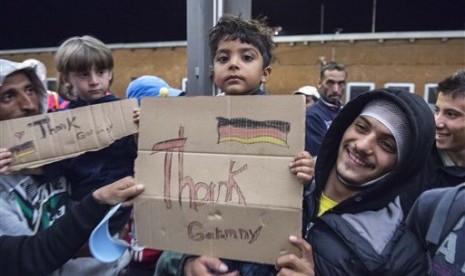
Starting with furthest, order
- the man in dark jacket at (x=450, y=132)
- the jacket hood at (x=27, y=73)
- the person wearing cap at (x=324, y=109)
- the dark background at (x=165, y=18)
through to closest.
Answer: the dark background at (x=165, y=18), the person wearing cap at (x=324, y=109), the man in dark jacket at (x=450, y=132), the jacket hood at (x=27, y=73)

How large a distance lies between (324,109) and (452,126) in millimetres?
1655

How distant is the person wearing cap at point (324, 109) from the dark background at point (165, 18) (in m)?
7.21

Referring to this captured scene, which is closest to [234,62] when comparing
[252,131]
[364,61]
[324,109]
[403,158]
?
[252,131]

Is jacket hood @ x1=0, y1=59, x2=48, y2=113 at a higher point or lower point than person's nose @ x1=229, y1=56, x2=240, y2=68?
lower

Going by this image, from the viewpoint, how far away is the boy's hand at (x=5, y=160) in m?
1.33

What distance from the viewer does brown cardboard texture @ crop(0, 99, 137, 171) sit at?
138 centimetres

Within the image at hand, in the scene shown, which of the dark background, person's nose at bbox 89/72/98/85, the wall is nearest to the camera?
person's nose at bbox 89/72/98/85

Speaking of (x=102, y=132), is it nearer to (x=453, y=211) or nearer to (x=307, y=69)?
(x=453, y=211)

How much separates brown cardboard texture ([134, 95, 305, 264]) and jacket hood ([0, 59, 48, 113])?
1.80ft

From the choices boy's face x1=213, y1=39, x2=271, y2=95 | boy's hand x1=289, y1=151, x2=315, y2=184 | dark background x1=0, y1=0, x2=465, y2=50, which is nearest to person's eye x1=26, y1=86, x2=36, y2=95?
boy's face x1=213, y1=39, x2=271, y2=95

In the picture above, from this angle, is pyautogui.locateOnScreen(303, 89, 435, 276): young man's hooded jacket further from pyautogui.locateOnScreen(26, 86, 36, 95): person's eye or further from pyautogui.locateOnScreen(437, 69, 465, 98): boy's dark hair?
pyautogui.locateOnScreen(26, 86, 36, 95): person's eye

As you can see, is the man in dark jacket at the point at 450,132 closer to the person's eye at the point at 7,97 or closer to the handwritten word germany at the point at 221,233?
the handwritten word germany at the point at 221,233

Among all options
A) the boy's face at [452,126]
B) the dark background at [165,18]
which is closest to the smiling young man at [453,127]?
the boy's face at [452,126]

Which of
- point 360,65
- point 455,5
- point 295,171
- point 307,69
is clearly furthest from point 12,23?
point 295,171
